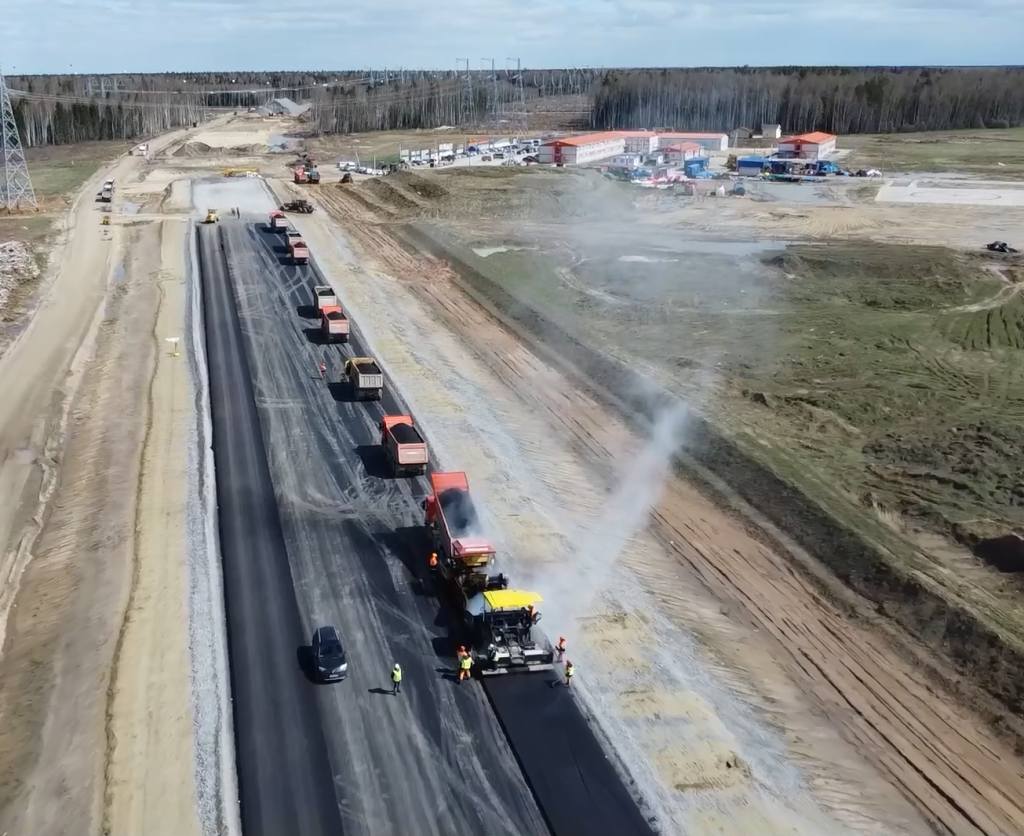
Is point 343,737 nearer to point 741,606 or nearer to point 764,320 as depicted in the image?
point 741,606

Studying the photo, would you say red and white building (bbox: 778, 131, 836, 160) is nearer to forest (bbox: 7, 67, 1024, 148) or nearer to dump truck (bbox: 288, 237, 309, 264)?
forest (bbox: 7, 67, 1024, 148)

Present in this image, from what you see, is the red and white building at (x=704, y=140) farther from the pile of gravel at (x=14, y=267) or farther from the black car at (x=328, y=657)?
the black car at (x=328, y=657)

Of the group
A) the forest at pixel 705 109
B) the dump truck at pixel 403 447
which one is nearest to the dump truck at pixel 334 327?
the dump truck at pixel 403 447

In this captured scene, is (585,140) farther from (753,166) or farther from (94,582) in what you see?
(94,582)

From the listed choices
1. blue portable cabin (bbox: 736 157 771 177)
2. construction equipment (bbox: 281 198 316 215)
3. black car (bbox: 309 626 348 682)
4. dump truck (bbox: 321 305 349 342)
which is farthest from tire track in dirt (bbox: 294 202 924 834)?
blue portable cabin (bbox: 736 157 771 177)

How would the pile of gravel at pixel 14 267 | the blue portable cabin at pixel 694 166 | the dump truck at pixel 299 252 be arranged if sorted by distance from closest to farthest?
the pile of gravel at pixel 14 267 < the dump truck at pixel 299 252 < the blue portable cabin at pixel 694 166

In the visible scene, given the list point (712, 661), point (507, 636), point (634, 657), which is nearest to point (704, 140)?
point (712, 661)

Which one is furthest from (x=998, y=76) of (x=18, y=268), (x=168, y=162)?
(x=18, y=268)
